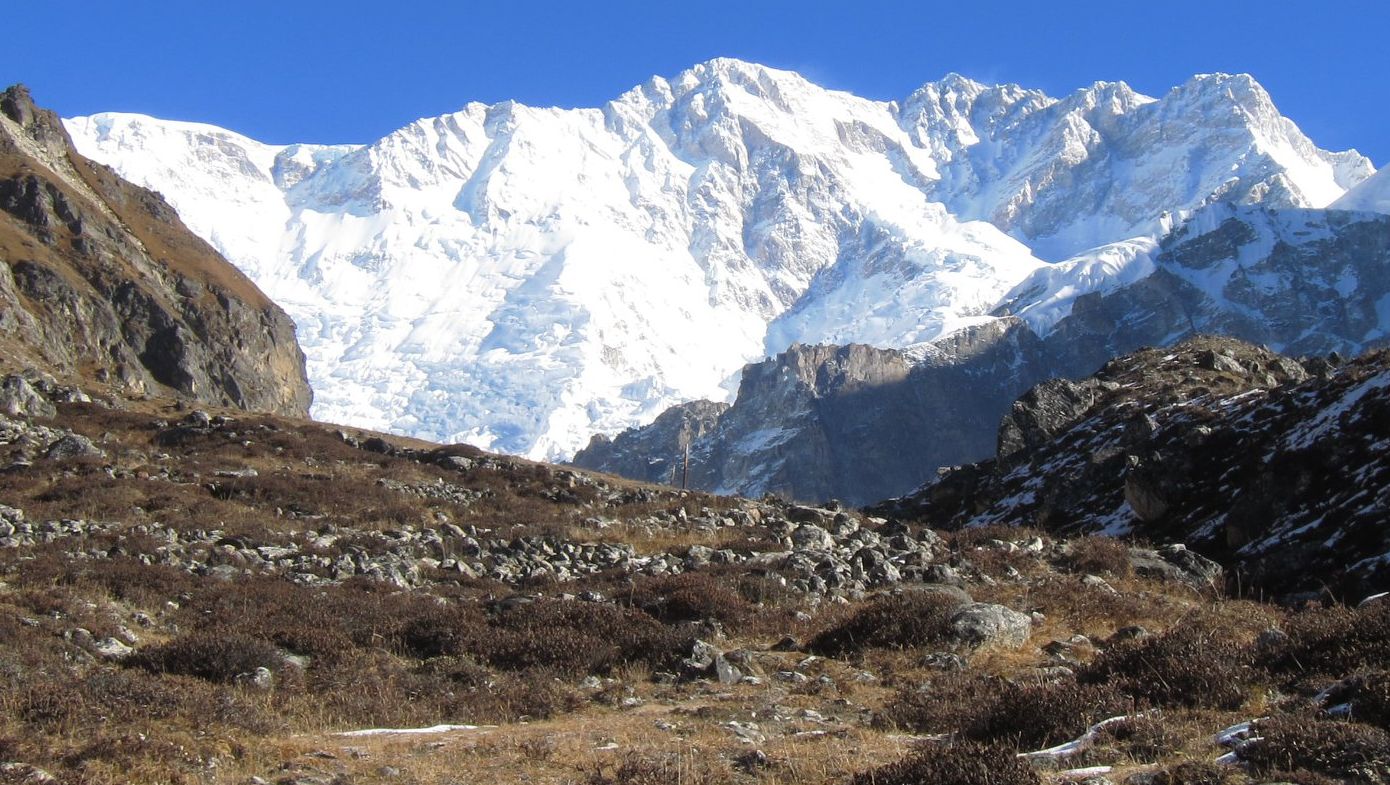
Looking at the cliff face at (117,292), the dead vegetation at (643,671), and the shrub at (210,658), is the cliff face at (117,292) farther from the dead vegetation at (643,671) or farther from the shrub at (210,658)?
the shrub at (210,658)

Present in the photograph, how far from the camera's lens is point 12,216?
100 metres

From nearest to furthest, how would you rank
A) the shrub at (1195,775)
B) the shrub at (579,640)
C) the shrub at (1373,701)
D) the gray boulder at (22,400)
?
the shrub at (1195,775), the shrub at (1373,701), the shrub at (579,640), the gray boulder at (22,400)

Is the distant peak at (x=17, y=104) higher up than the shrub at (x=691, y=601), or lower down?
higher up

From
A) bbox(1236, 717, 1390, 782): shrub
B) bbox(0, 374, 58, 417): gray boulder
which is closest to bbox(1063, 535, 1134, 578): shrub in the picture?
bbox(1236, 717, 1390, 782): shrub

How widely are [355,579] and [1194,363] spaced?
1596 inches

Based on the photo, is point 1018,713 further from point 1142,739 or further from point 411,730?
point 411,730

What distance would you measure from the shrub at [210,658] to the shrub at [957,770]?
710cm

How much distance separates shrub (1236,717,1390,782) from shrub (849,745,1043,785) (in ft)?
4.63

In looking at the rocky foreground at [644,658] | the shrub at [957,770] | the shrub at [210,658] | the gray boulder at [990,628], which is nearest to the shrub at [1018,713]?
the rocky foreground at [644,658]

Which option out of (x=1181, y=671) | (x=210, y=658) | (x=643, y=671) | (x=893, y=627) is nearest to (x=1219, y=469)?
(x=893, y=627)

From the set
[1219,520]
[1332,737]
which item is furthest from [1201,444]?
[1332,737]

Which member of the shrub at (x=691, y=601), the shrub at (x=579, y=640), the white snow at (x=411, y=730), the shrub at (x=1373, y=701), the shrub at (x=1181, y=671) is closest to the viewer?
the shrub at (x=1373, y=701)

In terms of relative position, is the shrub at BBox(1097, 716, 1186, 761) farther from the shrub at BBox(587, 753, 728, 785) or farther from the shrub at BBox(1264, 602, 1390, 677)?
the shrub at BBox(587, 753, 728, 785)

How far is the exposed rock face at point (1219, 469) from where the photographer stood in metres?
20.3
